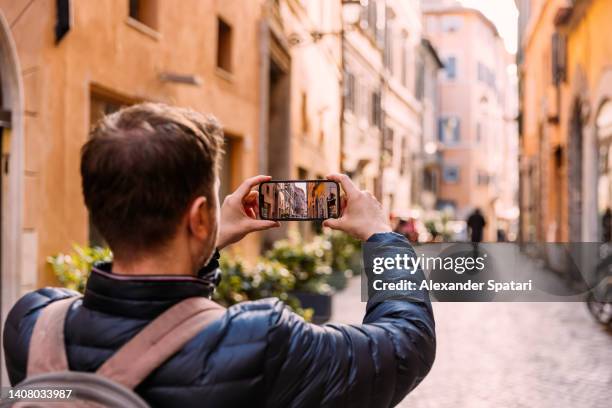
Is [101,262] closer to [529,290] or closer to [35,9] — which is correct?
[529,290]

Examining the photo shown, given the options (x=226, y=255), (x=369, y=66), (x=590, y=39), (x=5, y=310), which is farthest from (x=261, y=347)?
(x=590, y=39)

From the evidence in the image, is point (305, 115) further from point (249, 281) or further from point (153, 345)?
point (153, 345)

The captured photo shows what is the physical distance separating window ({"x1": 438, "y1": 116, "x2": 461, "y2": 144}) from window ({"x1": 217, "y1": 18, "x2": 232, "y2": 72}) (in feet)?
4.24

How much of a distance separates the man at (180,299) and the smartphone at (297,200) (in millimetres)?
241

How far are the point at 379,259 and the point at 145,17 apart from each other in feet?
13.5

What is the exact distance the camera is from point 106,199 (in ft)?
4.37

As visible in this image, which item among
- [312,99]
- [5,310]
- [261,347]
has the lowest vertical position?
[5,310]

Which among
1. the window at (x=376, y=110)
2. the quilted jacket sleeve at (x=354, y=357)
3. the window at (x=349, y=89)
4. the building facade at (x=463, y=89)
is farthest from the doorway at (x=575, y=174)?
the quilted jacket sleeve at (x=354, y=357)

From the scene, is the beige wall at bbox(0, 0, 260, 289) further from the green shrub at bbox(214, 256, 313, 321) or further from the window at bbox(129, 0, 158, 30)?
the green shrub at bbox(214, 256, 313, 321)

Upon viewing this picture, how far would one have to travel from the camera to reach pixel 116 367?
127 cm

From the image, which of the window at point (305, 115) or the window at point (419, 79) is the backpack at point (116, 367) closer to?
the window at point (305, 115)

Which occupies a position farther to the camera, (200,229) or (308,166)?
(308,166)

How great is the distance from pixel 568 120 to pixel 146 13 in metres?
Answer: 10.4

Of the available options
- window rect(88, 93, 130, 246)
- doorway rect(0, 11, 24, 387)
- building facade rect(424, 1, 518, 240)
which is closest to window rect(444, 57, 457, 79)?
building facade rect(424, 1, 518, 240)
